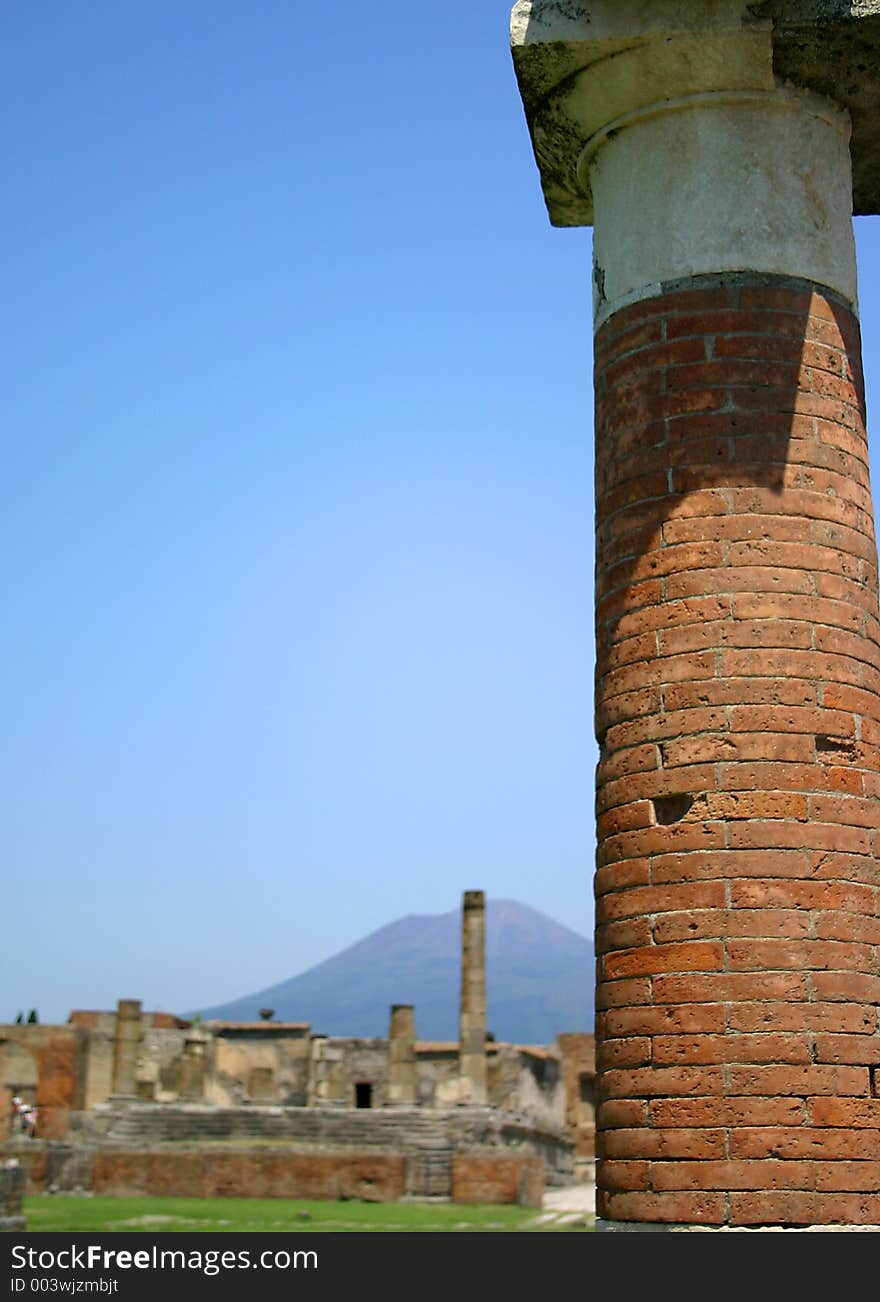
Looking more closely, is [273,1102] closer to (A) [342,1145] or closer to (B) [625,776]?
(A) [342,1145]

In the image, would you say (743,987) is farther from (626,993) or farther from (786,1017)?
(626,993)

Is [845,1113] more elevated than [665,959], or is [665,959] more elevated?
[665,959]

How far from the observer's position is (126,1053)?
37.1 metres

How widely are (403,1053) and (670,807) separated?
1348 inches

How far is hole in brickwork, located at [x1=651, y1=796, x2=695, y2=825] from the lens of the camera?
4363 mm

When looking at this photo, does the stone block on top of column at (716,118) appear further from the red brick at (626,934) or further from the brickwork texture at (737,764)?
the red brick at (626,934)

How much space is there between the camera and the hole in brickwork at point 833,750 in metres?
4.38

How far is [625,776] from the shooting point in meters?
4.55

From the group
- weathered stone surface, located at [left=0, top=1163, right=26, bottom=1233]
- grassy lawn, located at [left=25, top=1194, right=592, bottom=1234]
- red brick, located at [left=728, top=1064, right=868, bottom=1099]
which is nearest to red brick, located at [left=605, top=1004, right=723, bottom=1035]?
red brick, located at [left=728, top=1064, right=868, bottom=1099]

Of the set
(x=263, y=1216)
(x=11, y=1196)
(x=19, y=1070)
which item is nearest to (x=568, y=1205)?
(x=263, y=1216)

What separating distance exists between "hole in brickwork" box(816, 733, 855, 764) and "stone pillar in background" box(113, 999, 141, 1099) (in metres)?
34.5

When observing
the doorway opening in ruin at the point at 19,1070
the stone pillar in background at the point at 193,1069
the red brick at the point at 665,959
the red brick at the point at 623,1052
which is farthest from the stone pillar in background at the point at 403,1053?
the red brick at the point at 665,959

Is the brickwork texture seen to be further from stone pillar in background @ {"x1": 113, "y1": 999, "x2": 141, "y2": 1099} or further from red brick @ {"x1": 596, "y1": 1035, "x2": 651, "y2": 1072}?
stone pillar in background @ {"x1": 113, "y1": 999, "x2": 141, "y2": 1099}
